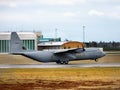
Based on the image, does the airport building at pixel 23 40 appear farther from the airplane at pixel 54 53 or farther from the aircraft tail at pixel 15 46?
the aircraft tail at pixel 15 46

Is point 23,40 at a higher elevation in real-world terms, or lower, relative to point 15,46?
higher

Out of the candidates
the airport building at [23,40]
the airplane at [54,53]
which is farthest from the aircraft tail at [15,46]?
the airport building at [23,40]

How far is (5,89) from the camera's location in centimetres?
2920

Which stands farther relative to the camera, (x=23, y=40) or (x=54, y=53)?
(x=23, y=40)

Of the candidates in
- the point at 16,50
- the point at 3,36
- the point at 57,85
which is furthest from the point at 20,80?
the point at 3,36

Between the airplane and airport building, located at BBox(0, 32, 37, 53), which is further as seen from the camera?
airport building, located at BBox(0, 32, 37, 53)

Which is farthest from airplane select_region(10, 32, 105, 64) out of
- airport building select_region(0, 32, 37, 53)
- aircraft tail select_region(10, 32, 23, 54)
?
airport building select_region(0, 32, 37, 53)

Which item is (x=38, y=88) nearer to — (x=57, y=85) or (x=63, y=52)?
(x=57, y=85)

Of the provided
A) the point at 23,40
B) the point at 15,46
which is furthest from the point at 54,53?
the point at 23,40

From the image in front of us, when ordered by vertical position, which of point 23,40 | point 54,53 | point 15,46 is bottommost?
point 54,53

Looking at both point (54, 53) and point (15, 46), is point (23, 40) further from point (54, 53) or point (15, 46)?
point (54, 53)

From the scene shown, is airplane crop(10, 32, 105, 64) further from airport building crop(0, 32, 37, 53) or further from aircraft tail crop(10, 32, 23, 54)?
airport building crop(0, 32, 37, 53)

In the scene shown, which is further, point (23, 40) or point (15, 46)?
point (23, 40)

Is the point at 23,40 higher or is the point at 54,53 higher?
the point at 23,40
